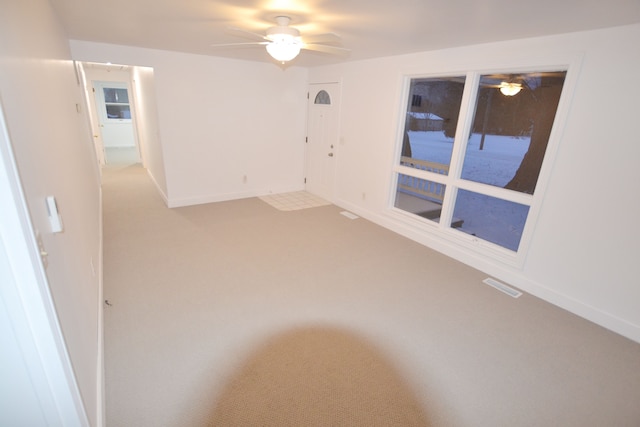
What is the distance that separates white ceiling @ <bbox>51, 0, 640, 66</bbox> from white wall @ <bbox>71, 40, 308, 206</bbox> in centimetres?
99

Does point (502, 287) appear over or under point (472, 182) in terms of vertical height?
under

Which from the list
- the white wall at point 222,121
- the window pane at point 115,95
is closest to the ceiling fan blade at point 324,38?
the white wall at point 222,121

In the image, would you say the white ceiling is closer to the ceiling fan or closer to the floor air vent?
the ceiling fan

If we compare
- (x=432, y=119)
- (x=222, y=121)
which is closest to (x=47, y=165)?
(x=222, y=121)

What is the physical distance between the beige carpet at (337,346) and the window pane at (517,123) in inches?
48.3

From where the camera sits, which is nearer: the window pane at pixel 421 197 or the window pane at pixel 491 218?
the window pane at pixel 491 218

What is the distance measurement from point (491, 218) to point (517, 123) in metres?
2.46

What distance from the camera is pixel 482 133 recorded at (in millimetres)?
3559

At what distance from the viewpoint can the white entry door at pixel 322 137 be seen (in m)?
5.17

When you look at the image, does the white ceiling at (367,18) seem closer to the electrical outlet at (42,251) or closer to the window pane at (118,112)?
the electrical outlet at (42,251)

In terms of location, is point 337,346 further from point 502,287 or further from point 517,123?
point 517,123

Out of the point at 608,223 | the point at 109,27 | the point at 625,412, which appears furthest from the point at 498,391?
the point at 109,27

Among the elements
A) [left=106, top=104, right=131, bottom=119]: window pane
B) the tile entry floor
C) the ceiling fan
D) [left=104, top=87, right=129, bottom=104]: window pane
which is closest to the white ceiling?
the ceiling fan

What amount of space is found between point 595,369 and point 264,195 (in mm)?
4930
